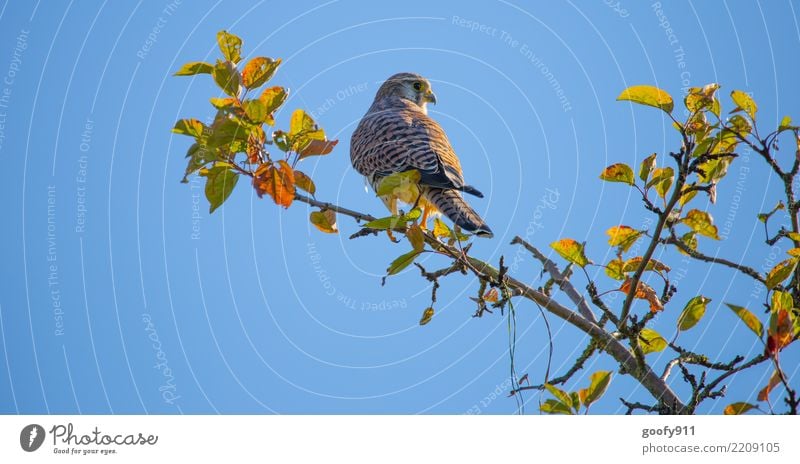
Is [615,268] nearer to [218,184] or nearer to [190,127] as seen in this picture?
[218,184]

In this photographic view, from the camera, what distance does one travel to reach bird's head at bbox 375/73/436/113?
460 inches

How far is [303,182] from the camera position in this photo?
507 centimetres

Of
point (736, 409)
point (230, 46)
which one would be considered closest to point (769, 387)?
point (736, 409)

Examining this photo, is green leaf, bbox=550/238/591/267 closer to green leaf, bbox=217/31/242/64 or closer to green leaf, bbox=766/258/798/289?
green leaf, bbox=766/258/798/289

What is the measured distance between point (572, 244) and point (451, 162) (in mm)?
3457

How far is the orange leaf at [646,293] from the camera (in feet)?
16.8

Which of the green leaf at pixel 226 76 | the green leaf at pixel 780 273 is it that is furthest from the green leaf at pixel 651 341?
the green leaf at pixel 226 76

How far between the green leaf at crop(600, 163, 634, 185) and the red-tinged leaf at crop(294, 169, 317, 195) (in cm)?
168

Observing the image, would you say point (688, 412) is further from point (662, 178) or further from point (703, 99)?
point (703, 99)

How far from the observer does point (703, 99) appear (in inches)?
192
